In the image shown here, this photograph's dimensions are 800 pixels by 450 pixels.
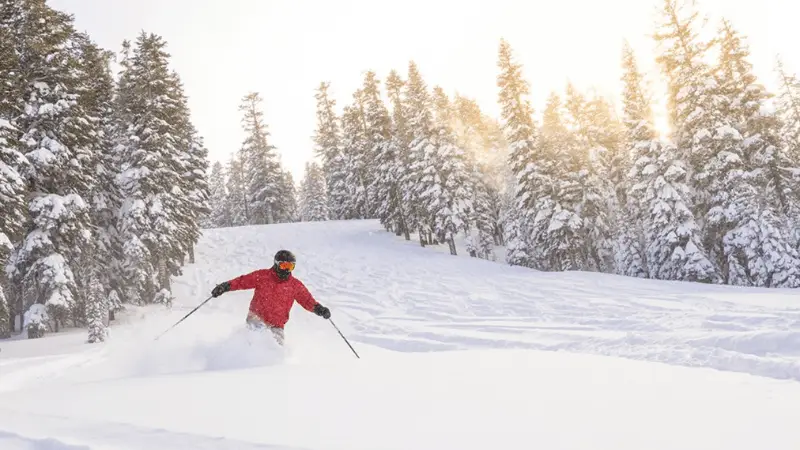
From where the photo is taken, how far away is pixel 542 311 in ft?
46.4

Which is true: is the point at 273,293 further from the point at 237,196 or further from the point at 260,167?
the point at 237,196

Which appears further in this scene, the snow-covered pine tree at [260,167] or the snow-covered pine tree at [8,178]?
the snow-covered pine tree at [260,167]

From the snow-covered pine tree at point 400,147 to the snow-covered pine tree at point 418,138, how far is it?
0.96ft

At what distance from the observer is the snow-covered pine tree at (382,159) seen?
39344 mm

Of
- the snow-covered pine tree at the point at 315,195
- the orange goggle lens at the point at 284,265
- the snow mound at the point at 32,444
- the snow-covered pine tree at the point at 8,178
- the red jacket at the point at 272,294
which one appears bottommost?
the snow mound at the point at 32,444

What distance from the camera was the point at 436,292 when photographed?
1919 centimetres

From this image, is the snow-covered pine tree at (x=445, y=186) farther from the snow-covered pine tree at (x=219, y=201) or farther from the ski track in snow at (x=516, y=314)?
the snow-covered pine tree at (x=219, y=201)

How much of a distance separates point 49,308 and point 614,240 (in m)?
31.7

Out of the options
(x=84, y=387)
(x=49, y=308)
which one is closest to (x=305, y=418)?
(x=84, y=387)

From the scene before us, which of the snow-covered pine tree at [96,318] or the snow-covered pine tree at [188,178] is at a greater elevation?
the snow-covered pine tree at [188,178]

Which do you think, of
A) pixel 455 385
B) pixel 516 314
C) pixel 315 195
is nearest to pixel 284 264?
pixel 455 385

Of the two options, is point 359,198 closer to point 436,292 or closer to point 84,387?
point 436,292

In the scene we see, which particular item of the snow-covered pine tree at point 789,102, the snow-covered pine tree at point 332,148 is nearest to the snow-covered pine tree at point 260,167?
the snow-covered pine tree at point 332,148

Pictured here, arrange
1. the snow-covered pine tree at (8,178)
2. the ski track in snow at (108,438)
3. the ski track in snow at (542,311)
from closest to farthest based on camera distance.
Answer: the ski track in snow at (108,438)
the ski track in snow at (542,311)
the snow-covered pine tree at (8,178)
